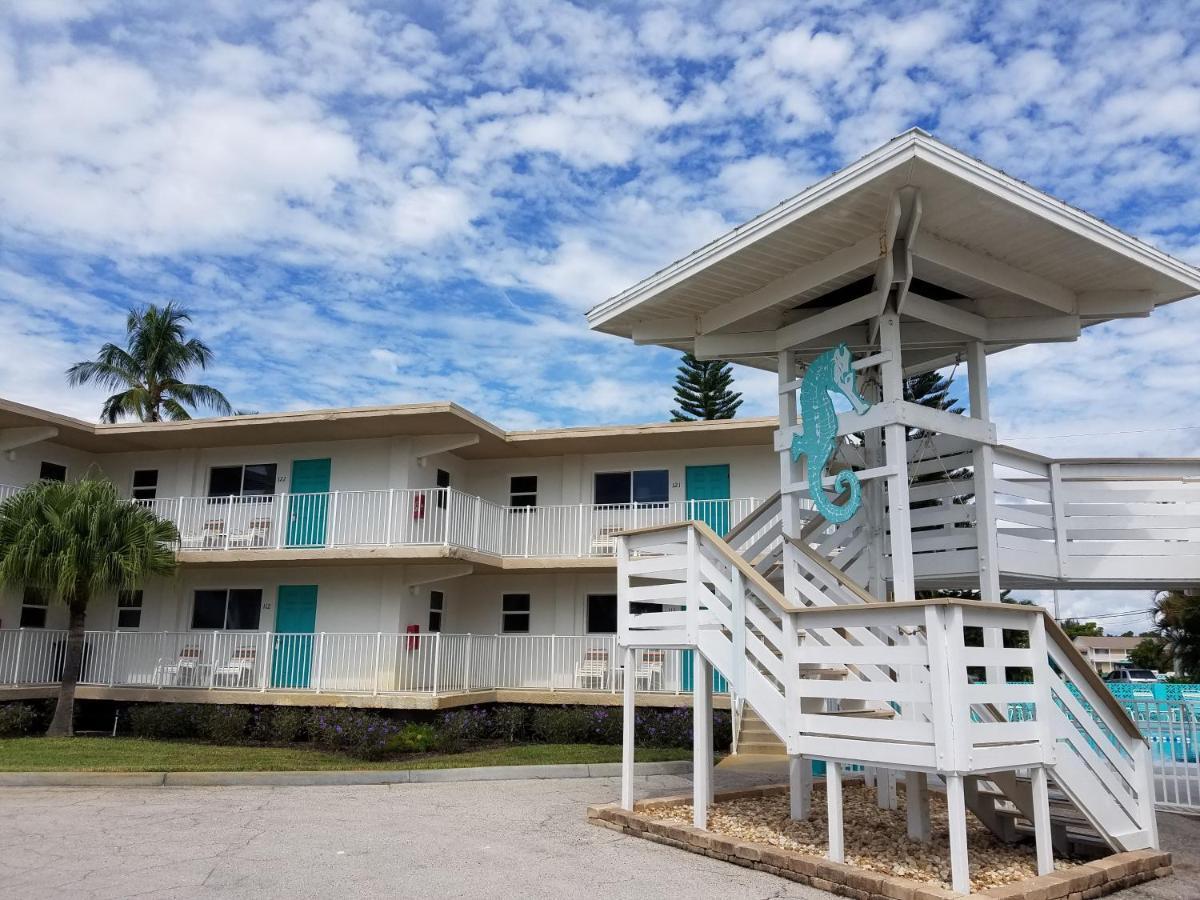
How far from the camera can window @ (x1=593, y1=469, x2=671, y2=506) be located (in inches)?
809

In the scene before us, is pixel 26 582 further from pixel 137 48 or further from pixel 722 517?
pixel 722 517

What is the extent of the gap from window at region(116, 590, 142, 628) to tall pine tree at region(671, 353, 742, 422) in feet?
68.3

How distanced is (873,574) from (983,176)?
14.9 feet

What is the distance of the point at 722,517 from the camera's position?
18969 mm

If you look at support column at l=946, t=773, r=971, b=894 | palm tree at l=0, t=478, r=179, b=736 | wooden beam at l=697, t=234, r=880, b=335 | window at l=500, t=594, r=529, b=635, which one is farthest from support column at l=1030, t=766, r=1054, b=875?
palm tree at l=0, t=478, r=179, b=736

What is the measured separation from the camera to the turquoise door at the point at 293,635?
18.9 metres

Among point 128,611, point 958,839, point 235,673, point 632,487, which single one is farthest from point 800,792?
point 128,611

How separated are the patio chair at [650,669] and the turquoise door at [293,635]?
255 inches

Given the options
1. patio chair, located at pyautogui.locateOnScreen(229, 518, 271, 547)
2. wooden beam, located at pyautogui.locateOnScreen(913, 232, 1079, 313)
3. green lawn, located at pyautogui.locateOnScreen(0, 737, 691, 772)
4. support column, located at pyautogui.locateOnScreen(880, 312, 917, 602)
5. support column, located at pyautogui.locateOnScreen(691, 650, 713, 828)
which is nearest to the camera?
support column, located at pyautogui.locateOnScreen(691, 650, 713, 828)

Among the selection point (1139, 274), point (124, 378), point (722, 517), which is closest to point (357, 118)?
point (722, 517)

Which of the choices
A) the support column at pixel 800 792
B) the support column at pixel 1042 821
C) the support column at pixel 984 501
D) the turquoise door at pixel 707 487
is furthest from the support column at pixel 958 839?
the turquoise door at pixel 707 487

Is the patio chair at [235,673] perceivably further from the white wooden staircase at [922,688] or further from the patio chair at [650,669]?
the white wooden staircase at [922,688]

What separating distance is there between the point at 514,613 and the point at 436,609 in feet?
5.49

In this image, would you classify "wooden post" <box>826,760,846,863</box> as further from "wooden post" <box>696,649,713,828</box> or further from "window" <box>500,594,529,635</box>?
"window" <box>500,594,529,635</box>
